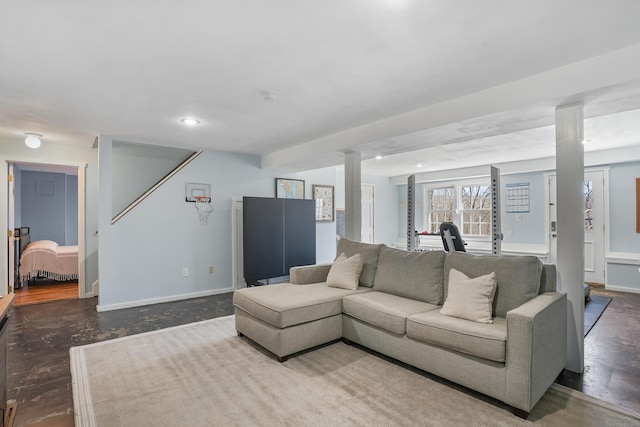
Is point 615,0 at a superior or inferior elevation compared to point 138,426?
superior

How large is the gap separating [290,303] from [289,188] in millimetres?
3642

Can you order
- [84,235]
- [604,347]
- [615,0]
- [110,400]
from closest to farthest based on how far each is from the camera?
[615,0], [110,400], [604,347], [84,235]

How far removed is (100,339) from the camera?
3357 millimetres

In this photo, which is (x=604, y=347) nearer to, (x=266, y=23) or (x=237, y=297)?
(x=237, y=297)

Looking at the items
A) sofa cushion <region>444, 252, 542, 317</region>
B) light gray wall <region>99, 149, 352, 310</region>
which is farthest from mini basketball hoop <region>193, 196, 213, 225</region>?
sofa cushion <region>444, 252, 542, 317</region>

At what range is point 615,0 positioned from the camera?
1.67 meters

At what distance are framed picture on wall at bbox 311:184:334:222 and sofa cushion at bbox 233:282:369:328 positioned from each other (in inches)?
129

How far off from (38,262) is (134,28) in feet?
18.6


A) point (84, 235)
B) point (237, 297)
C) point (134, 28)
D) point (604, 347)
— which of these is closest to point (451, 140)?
point (604, 347)

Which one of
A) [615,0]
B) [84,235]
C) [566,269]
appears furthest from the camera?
[84,235]

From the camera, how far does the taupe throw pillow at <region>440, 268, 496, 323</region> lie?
2.38m

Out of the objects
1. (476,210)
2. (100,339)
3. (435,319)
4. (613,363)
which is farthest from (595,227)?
(100,339)

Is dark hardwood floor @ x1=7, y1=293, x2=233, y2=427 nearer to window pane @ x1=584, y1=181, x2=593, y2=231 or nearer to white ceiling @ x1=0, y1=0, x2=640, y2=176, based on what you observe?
white ceiling @ x1=0, y1=0, x2=640, y2=176

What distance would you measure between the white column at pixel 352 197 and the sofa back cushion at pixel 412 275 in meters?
1.04
